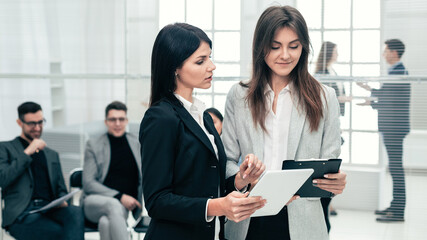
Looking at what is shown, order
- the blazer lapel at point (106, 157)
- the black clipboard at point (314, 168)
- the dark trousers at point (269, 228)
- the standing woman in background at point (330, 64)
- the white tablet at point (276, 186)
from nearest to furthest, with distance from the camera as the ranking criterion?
the white tablet at point (276, 186) < the black clipboard at point (314, 168) < the dark trousers at point (269, 228) < the standing woman in background at point (330, 64) < the blazer lapel at point (106, 157)

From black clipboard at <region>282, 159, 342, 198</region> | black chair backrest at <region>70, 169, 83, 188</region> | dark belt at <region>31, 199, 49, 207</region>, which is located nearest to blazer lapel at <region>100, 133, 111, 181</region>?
black chair backrest at <region>70, 169, 83, 188</region>

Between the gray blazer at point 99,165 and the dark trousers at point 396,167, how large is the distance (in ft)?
6.41

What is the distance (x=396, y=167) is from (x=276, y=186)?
275 cm

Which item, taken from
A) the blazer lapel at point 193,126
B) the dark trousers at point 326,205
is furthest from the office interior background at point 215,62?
the blazer lapel at point 193,126

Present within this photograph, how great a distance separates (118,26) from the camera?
4.61 meters

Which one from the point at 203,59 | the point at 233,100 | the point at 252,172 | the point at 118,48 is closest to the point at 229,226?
the point at 252,172

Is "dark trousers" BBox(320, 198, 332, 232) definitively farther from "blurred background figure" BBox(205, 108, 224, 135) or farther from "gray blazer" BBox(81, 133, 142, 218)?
"gray blazer" BBox(81, 133, 142, 218)

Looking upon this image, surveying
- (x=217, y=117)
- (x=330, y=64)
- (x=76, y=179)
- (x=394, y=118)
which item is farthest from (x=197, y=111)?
(x=76, y=179)

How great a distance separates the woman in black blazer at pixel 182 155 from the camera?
1676 mm

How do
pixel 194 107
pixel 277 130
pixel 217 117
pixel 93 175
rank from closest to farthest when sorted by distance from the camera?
→ pixel 194 107 < pixel 277 130 < pixel 217 117 < pixel 93 175

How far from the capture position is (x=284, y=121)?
214 cm

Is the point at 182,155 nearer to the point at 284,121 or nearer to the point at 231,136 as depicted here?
the point at 231,136

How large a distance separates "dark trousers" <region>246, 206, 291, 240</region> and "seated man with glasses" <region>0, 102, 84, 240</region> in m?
2.42

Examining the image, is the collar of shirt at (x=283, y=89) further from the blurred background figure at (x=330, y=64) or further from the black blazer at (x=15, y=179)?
the black blazer at (x=15, y=179)
